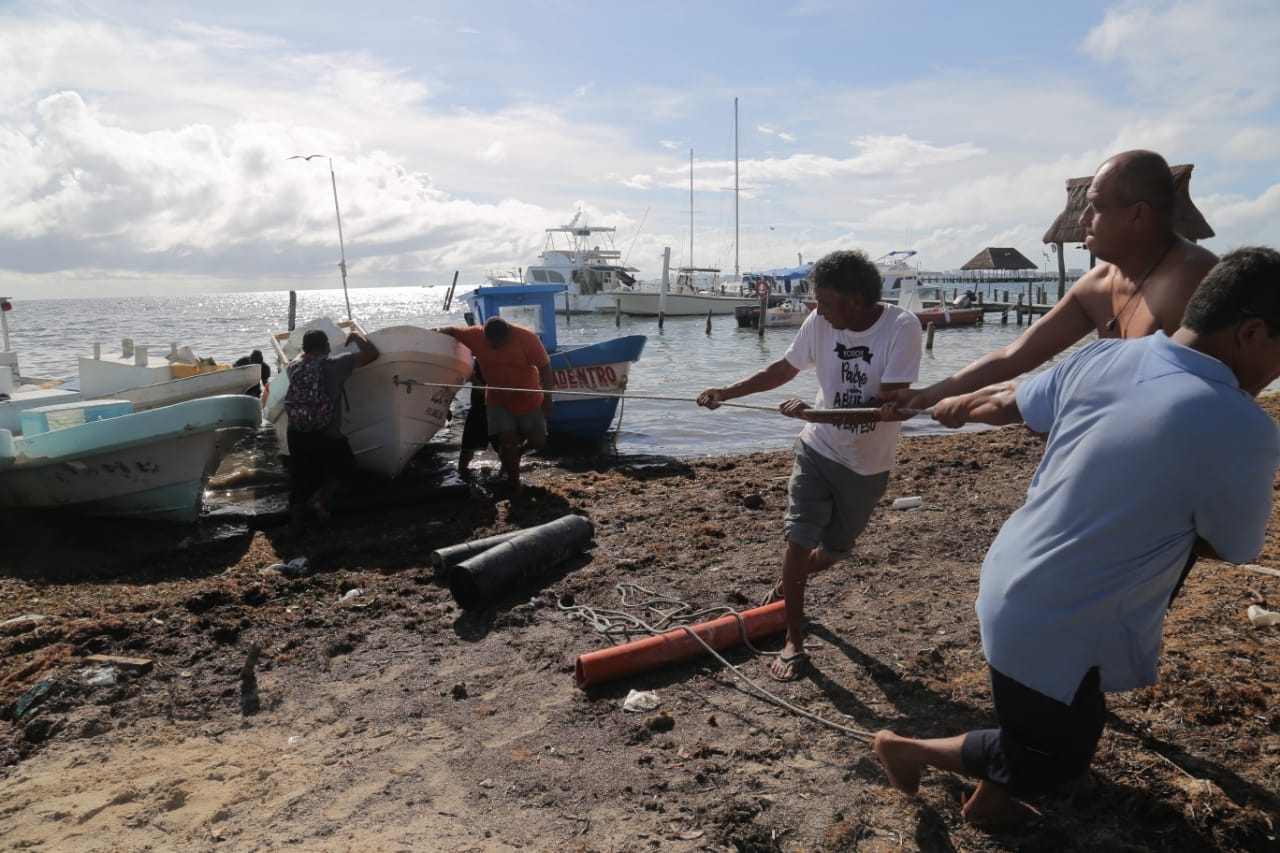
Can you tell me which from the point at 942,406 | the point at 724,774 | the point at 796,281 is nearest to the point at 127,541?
the point at 724,774

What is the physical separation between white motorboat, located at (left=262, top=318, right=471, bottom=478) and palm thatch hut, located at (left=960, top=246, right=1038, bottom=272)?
52.4m

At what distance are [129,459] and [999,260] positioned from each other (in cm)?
5857

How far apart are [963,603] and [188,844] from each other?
3771 millimetres

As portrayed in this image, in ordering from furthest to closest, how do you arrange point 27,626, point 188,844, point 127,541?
point 127,541 → point 27,626 → point 188,844

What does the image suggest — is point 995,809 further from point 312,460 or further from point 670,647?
point 312,460

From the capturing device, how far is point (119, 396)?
452 inches

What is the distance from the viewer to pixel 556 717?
3590 millimetres

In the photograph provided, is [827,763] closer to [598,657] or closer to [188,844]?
[598,657]

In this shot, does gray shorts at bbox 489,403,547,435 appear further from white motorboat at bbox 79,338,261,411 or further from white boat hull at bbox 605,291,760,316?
white boat hull at bbox 605,291,760,316

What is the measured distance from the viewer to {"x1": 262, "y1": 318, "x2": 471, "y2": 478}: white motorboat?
8500 mm

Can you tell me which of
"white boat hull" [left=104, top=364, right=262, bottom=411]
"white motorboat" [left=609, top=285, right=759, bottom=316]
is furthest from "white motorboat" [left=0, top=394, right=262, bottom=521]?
"white motorboat" [left=609, top=285, right=759, bottom=316]

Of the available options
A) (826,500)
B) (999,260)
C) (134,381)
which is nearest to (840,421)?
(826,500)

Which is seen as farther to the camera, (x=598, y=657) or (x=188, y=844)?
(x=598, y=657)

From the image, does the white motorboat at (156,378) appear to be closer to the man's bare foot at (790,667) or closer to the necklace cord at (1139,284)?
the man's bare foot at (790,667)
